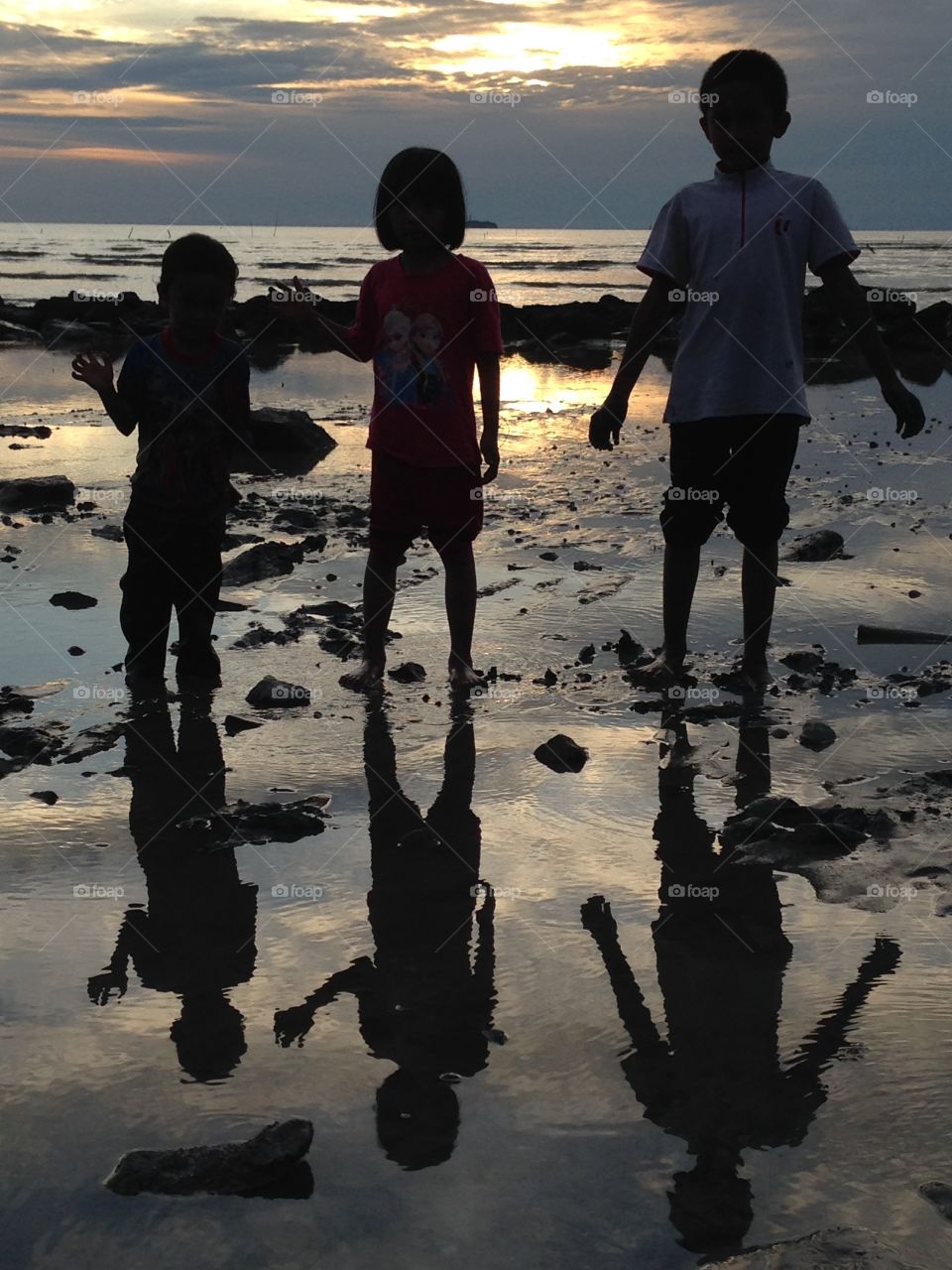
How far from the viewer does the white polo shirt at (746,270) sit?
4742 mm

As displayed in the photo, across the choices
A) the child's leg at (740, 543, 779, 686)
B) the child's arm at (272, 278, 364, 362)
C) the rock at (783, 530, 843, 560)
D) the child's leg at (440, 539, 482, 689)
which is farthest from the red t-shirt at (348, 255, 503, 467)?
the rock at (783, 530, 843, 560)

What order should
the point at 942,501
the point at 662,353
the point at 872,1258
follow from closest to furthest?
1. the point at 872,1258
2. the point at 942,501
3. the point at 662,353

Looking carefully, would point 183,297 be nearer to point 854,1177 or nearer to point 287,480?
point 854,1177

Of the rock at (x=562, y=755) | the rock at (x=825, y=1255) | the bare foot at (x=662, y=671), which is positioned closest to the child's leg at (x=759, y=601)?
the bare foot at (x=662, y=671)

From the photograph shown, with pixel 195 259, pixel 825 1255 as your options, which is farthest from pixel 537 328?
pixel 825 1255

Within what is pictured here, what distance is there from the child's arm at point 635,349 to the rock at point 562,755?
45.2 inches

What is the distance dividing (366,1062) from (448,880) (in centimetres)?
90

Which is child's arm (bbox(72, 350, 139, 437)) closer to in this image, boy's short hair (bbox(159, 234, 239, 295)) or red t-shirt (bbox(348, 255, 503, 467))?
boy's short hair (bbox(159, 234, 239, 295))

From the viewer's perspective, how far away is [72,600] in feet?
19.6

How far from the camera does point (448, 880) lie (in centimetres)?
339

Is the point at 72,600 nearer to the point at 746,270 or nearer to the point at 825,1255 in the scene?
the point at 746,270

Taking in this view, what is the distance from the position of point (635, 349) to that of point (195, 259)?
1539 mm

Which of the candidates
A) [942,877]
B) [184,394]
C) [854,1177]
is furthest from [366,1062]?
[184,394]

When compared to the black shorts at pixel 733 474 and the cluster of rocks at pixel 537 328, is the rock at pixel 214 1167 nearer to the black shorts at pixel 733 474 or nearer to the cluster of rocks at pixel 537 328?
the black shorts at pixel 733 474
